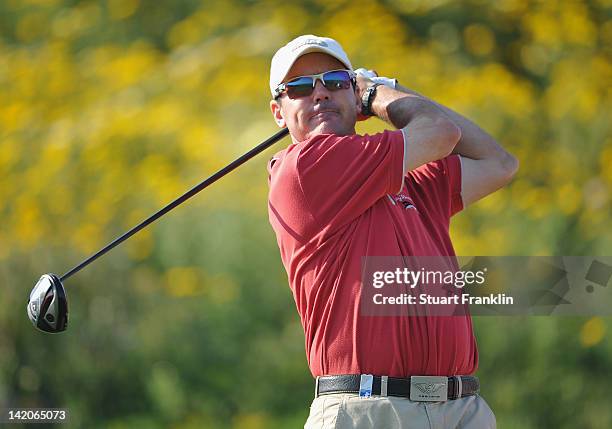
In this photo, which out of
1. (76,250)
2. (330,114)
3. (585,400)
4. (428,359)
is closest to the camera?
(428,359)

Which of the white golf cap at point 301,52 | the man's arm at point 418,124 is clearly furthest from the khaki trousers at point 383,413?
the white golf cap at point 301,52

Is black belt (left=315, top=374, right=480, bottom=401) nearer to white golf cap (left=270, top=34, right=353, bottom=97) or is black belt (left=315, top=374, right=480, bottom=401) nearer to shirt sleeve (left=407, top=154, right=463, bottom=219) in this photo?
shirt sleeve (left=407, top=154, right=463, bottom=219)

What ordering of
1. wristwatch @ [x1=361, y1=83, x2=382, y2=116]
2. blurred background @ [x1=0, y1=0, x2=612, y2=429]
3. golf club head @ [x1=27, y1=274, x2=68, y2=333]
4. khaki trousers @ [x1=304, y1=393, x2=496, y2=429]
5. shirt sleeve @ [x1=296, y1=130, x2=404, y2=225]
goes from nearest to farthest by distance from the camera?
khaki trousers @ [x1=304, y1=393, x2=496, y2=429], shirt sleeve @ [x1=296, y1=130, x2=404, y2=225], wristwatch @ [x1=361, y1=83, x2=382, y2=116], golf club head @ [x1=27, y1=274, x2=68, y2=333], blurred background @ [x1=0, y1=0, x2=612, y2=429]

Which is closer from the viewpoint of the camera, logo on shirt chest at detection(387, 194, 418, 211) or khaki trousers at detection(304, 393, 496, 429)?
khaki trousers at detection(304, 393, 496, 429)

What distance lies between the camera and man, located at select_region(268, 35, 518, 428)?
2.79 m

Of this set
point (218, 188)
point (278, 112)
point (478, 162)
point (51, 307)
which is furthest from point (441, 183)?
point (218, 188)

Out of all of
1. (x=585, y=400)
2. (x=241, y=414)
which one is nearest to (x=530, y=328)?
(x=585, y=400)

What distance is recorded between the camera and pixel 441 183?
326cm

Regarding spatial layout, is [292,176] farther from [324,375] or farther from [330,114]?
[324,375]

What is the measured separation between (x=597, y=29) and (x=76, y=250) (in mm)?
3130

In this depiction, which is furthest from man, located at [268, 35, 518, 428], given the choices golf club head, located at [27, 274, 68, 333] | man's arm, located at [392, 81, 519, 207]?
golf club head, located at [27, 274, 68, 333]

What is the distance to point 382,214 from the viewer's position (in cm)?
293

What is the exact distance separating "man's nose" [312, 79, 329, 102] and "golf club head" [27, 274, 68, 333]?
1.18 metres

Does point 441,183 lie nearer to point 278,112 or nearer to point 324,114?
point 324,114
